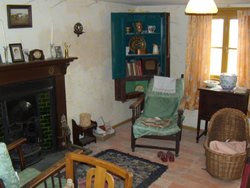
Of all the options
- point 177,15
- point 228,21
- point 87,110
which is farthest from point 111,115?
point 228,21

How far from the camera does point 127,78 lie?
4.97m

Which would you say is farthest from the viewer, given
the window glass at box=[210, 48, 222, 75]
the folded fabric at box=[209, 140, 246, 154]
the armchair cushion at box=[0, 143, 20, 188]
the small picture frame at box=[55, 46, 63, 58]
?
the window glass at box=[210, 48, 222, 75]

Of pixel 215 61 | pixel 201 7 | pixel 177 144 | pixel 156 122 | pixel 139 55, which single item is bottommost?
pixel 177 144

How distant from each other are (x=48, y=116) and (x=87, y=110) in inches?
32.5

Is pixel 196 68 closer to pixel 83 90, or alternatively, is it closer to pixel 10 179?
pixel 83 90

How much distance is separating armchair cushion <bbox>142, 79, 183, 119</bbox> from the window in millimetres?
673

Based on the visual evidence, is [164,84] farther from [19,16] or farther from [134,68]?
[19,16]

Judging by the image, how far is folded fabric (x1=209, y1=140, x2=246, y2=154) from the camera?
11.6 ft

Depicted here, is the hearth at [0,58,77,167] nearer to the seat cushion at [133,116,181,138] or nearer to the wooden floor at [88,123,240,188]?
the wooden floor at [88,123,240,188]

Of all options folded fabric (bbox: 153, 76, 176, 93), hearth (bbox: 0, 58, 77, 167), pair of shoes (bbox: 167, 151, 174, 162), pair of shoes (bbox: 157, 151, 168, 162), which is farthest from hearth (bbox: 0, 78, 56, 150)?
folded fabric (bbox: 153, 76, 176, 93)

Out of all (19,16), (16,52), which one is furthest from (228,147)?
(19,16)

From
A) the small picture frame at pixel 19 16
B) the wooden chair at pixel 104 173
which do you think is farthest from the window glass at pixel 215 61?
the wooden chair at pixel 104 173

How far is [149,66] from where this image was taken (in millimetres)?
5055

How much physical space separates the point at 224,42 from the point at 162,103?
131 cm
